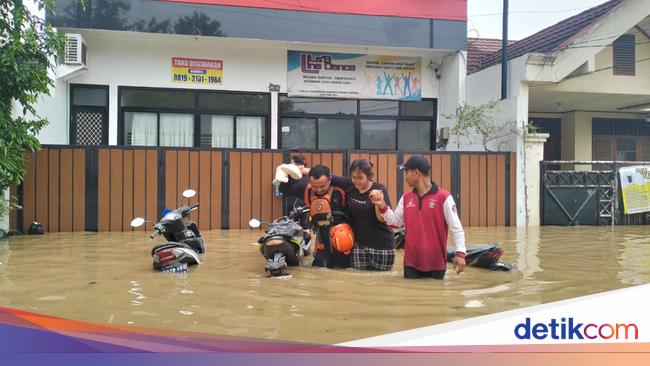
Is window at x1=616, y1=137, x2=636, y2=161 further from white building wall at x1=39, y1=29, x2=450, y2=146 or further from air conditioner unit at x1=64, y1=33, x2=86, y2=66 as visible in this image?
air conditioner unit at x1=64, y1=33, x2=86, y2=66

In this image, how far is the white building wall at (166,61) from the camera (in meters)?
14.1

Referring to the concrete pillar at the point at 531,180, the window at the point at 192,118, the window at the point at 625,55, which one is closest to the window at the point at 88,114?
the window at the point at 192,118

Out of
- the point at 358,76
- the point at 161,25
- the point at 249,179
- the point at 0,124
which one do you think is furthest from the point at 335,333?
the point at 358,76

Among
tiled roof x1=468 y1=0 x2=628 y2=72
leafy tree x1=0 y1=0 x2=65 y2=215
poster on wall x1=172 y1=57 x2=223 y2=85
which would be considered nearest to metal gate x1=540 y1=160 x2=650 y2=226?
tiled roof x1=468 y1=0 x2=628 y2=72

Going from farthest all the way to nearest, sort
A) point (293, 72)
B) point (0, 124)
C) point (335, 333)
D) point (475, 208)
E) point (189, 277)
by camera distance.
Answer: point (293, 72), point (475, 208), point (0, 124), point (189, 277), point (335, 333)

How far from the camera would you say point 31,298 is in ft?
16.1

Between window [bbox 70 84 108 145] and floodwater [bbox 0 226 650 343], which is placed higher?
window [bbox 70 84 108 145]

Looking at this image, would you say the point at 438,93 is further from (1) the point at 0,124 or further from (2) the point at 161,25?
(1) the point at 0,124

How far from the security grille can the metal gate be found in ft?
37.0

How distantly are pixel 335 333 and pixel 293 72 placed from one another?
12111mm

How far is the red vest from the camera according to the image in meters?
→ 5.36

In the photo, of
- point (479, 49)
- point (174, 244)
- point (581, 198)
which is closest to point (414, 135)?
point (479, 49)

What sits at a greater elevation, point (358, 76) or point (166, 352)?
point (358, 76)

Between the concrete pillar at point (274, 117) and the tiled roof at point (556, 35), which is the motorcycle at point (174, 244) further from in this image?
the tiled roof at point (556, 35)
